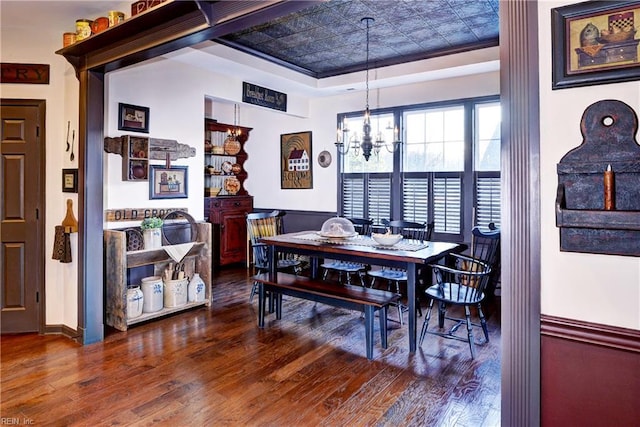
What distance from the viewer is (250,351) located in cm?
330

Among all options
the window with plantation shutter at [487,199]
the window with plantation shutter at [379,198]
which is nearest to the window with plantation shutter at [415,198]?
the window with plantation shutter at [379,198]

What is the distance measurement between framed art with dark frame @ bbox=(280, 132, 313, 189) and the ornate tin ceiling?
1.43 metres

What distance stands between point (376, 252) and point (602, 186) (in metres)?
2.12

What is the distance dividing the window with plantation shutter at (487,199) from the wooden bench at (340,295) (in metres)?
2.23

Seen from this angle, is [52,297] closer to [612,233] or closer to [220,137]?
[220,137]

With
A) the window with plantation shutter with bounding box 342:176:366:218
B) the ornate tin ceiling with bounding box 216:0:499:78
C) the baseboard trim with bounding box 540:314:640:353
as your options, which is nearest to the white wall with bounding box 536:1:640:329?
the baseboard trim with bounding box 540:314:640:353

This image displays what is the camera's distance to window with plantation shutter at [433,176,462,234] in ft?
17.2

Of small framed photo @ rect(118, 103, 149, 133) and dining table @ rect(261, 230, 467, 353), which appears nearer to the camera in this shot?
dining table @ rect(261, 230, 467, 353)

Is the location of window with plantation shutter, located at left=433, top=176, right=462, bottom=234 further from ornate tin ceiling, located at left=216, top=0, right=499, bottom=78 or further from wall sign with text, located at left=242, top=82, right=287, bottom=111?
wall sign with text, located at left=242, top=82, right=287, bottom=111

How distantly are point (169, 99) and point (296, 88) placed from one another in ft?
6.22

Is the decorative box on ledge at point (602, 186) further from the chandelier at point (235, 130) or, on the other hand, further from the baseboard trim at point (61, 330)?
the chandelier at point (235, 130)

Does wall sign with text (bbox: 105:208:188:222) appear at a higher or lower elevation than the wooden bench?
higher

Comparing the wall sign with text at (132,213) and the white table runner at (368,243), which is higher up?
the wall sign with text at (132,213)

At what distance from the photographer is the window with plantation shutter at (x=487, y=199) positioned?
196 inches
